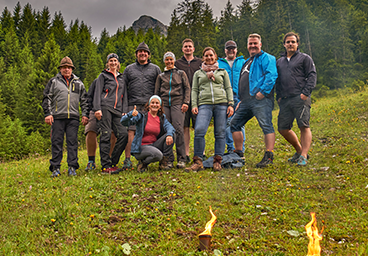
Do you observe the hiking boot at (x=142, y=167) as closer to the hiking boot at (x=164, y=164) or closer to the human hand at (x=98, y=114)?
the hiking boot at (x=164, y=164)

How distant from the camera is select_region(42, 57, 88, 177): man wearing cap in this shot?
Result: 21.5 ft

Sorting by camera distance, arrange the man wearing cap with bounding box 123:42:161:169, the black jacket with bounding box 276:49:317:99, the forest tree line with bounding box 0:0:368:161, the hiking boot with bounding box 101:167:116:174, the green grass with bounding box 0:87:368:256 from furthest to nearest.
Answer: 1. the forest tree line with bounding box 0:0:368:161
2. the man wearing cap with bounding box 123:42:161:169
3. the hiking boot with bounding box 101:167:116:174
4. the black jacket with bounding box 276:49:317:99
5. the green grass with bounding box 0:87:368:256

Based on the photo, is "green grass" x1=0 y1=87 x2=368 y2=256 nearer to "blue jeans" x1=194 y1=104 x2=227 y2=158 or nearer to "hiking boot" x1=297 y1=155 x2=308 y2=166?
"hiking boot" x1=297 y1=155 x2=308 y2=166

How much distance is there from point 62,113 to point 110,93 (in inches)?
51.6

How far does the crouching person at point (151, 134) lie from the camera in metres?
6.41

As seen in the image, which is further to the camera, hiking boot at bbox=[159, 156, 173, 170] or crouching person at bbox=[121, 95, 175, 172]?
hiking boot at bbox=[159, 156, 173, 170]

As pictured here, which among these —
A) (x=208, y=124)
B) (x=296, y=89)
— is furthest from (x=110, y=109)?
(x=296, y=89)

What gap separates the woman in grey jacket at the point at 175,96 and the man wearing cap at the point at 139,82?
0.30m

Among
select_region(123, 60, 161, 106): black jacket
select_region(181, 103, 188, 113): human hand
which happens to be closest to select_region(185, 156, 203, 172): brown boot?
select_region(181, 103, 188, 113): human hand

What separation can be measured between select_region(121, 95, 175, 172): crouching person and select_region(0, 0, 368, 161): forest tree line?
21538mm

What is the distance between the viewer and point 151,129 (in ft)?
21.9

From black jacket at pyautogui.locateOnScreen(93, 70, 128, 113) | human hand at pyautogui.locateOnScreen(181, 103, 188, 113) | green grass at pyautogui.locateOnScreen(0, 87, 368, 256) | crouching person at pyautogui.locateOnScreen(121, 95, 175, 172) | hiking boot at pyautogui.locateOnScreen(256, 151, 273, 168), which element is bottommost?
green grass at pyautogui.locateOnScreen(0, 87, 368, 256)

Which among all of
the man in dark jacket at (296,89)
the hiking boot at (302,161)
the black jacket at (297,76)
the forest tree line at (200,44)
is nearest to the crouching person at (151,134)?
the man in dark jacket at (296,89)

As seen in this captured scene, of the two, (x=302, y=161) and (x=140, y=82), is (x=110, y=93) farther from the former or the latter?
(x=302, y=161)
